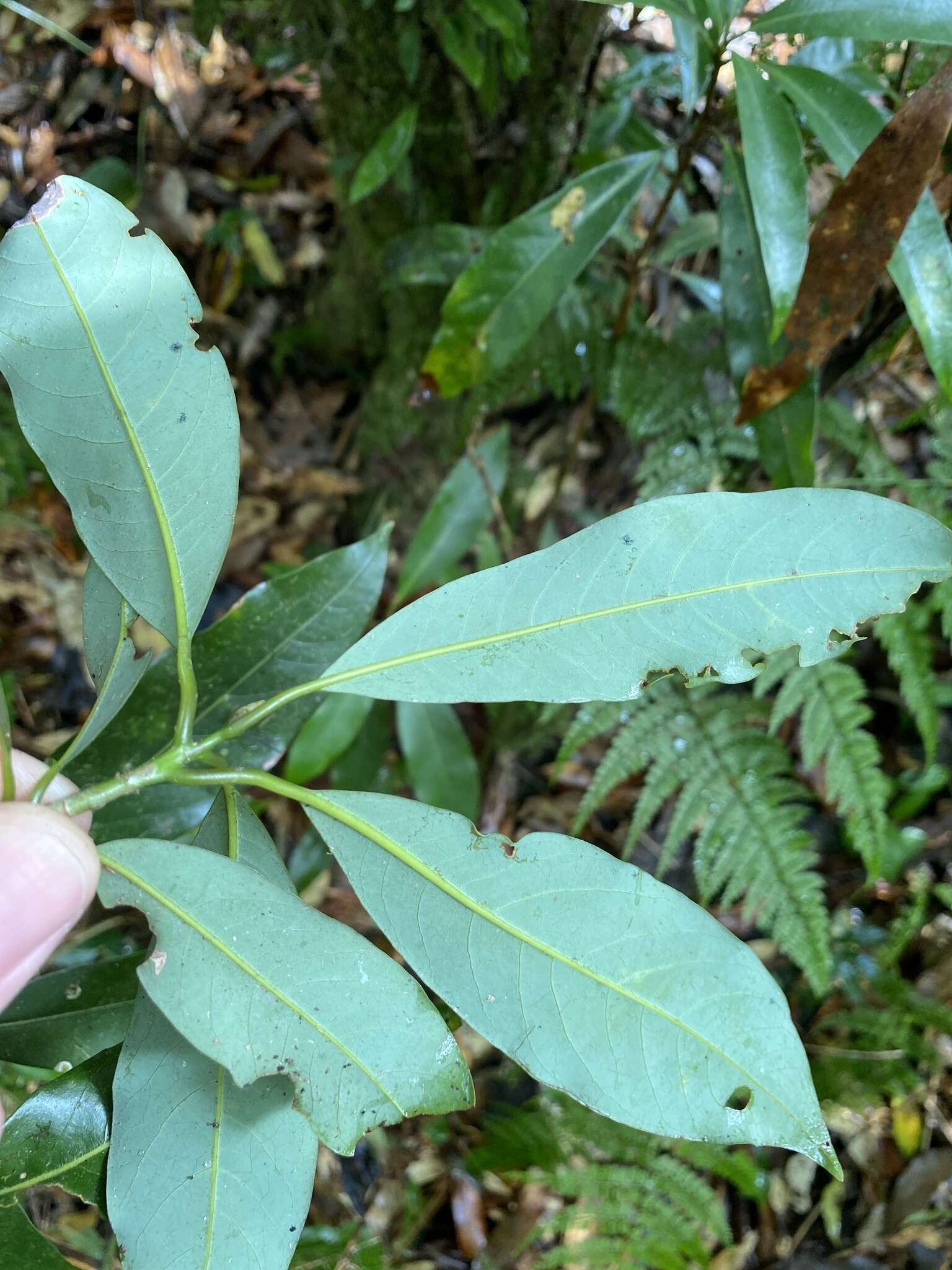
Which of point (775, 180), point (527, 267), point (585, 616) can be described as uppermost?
point (775, 180)

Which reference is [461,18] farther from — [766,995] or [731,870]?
[731,870]

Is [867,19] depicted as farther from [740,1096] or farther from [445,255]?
[740,1096]

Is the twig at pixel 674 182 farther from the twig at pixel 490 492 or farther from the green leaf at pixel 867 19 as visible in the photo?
the twig at pixel 490 492

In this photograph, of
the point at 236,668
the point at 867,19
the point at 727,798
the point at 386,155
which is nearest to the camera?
the point at 867,19

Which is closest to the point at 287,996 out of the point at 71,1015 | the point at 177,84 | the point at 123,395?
the point at 71,1015

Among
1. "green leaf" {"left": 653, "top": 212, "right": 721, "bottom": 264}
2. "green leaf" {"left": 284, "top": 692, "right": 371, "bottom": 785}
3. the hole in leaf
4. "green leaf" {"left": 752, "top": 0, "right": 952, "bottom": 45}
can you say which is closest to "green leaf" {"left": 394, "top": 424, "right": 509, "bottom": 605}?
"green leaf" {"left": 284, "top": 692, "right": 371, "bottom": 785}

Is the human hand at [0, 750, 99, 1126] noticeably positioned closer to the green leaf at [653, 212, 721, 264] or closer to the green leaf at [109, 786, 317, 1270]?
the green leaf at [109, 786, 317, 1270]

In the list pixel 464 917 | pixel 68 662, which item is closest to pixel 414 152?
pixel 68 662
